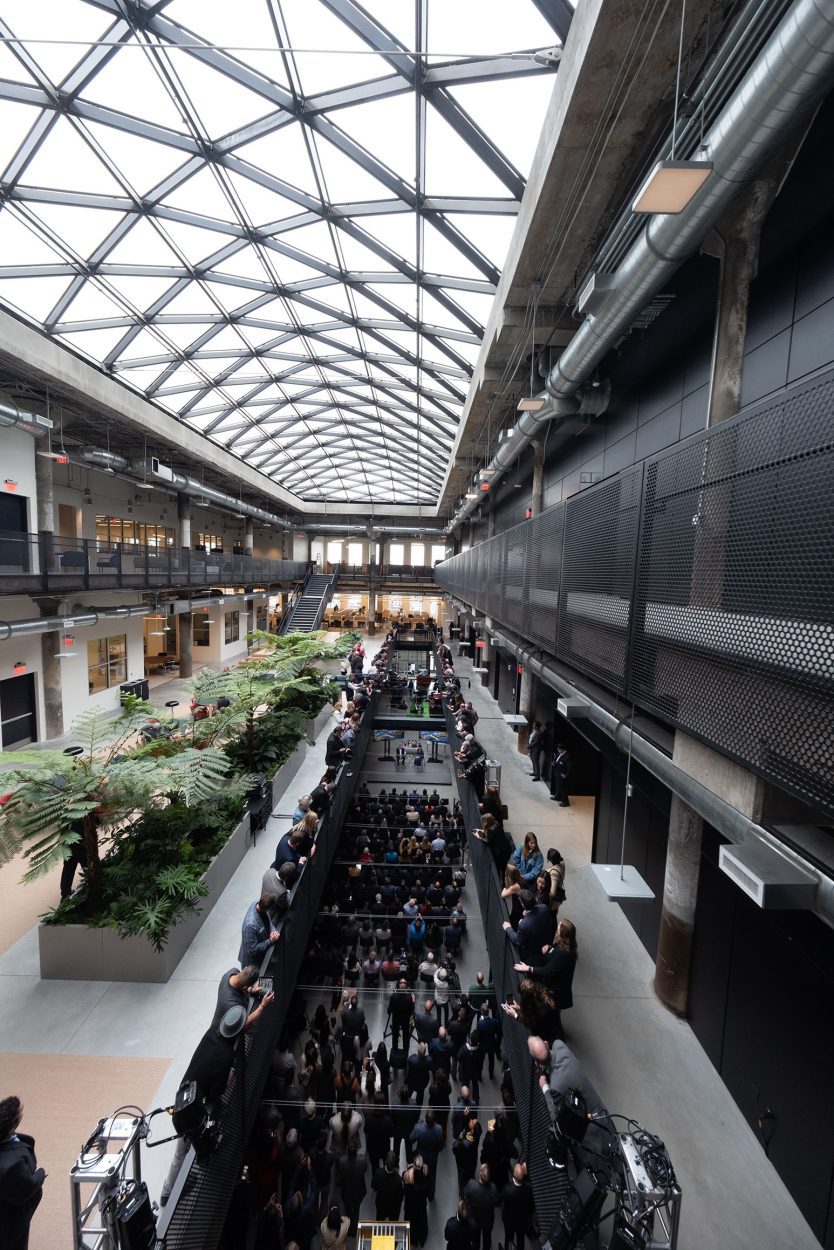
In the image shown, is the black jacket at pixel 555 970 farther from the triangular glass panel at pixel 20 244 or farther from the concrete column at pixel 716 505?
the triangular glass panel at pixel 20 244

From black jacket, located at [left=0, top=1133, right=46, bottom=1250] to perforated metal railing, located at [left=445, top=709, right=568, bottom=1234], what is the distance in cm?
317

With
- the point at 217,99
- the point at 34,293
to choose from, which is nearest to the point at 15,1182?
the point at 217,99

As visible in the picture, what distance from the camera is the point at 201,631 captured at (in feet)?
110

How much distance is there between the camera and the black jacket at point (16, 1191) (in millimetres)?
3174

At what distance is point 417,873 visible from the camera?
376 inches

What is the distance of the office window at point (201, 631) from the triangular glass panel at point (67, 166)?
25264 mm

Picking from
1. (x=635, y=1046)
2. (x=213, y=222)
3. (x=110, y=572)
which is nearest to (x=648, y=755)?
(x=635, y=1046)

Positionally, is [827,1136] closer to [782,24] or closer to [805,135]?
[782,24]

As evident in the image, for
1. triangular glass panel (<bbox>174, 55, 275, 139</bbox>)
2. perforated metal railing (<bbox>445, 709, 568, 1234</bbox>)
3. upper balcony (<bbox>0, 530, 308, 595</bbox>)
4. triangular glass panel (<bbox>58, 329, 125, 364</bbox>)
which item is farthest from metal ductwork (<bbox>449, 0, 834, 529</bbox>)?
triangular glass panel (<bbox>58, 329, 125, 364</bbox>)

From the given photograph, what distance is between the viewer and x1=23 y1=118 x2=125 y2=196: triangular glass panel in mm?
8906

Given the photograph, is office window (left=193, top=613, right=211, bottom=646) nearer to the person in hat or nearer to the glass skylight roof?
the glass skylight roof

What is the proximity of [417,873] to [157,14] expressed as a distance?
13.0 m

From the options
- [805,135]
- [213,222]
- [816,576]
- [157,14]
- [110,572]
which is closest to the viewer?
[816,576]

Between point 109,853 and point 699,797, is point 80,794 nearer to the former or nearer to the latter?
point 109,853
